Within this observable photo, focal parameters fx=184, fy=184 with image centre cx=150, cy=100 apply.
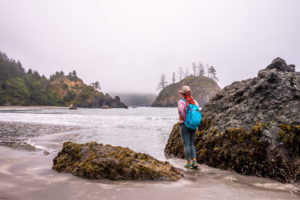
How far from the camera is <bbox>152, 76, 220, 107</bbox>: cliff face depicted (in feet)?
418

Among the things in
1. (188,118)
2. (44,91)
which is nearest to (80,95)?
(44,91)

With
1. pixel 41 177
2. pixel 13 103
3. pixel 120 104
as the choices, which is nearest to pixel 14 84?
pixel 13 103

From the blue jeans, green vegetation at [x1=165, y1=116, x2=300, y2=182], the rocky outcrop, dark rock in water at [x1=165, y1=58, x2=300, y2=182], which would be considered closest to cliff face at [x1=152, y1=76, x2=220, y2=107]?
the rocky outcrop

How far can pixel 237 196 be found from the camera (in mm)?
2855

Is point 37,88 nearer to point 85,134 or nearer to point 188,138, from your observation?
point 85,134

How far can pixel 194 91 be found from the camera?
132 meters

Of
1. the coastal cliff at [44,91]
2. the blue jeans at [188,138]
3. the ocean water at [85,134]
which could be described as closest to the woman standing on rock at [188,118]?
the blue jeans at [188,138]

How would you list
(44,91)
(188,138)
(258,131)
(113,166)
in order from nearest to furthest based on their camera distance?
1. (113,166)
2. (258,131)
3. (188,138)
4. (44,91)

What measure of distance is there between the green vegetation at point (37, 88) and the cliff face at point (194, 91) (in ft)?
174

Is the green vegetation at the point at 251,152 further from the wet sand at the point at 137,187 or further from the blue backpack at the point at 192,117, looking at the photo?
the blue backpack at the point at 192,117

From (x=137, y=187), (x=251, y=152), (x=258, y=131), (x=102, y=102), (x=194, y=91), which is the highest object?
(x=194, y=91)

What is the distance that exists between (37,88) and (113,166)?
16426 centimetres

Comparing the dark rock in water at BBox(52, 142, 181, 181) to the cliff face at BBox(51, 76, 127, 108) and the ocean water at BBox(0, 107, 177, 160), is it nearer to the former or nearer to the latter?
the ocean water at BBox(0, 107, 177, 160)

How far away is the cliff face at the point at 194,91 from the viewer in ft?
418
